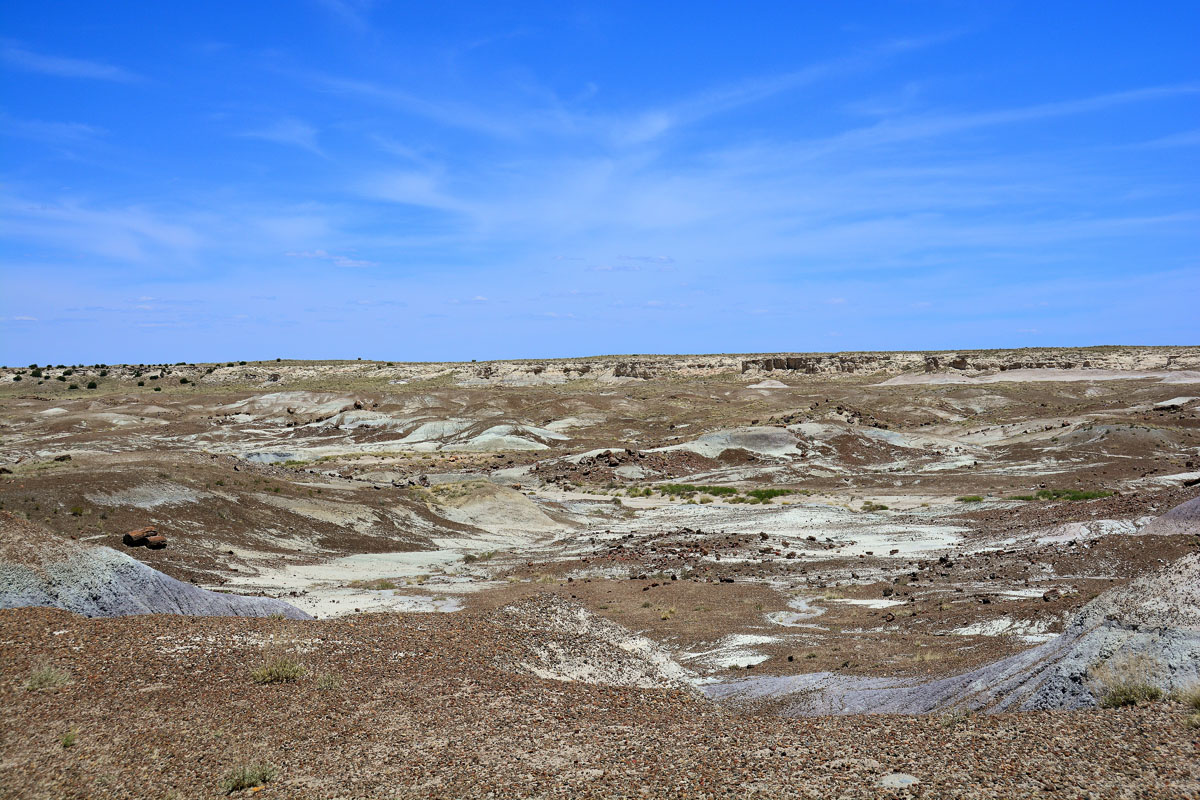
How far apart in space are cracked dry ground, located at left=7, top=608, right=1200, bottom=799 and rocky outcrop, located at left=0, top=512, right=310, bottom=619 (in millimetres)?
1072

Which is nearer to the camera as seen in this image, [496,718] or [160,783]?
[160,783]

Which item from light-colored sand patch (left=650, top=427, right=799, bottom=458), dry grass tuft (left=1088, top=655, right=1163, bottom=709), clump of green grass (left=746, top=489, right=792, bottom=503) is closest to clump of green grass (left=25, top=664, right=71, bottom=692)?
dry grass tuft (left=1088, top=655, right=1163, bottom=709)

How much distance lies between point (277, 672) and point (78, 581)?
15.8 feet

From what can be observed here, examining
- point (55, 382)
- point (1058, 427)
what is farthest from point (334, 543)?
point (55, 382)

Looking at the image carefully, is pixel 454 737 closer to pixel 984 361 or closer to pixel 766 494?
pixel 766 494

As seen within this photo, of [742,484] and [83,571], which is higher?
[83,571]

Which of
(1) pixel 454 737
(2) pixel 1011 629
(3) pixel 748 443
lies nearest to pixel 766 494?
(3) pixel 748 443

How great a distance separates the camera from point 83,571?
13008 millimetres

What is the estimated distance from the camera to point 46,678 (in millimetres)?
8969

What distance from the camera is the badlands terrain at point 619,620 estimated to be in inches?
297

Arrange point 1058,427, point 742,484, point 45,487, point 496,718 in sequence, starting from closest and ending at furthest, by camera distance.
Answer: point 496,718, point 45,487, point 742,484, point 1058,427

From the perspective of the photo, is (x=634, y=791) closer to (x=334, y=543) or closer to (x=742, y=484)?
(x=334, y=543)

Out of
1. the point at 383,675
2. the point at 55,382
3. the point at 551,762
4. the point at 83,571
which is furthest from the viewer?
the point at 55,382

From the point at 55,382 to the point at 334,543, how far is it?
91762 mm
